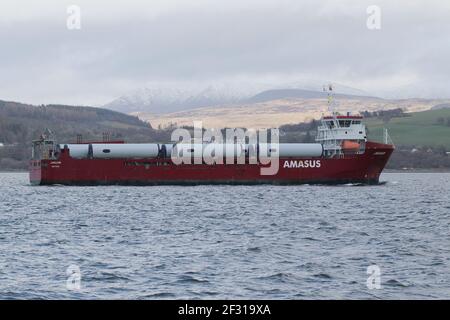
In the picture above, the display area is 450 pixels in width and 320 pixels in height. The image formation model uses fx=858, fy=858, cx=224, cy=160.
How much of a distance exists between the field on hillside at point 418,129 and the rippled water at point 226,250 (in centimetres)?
11641

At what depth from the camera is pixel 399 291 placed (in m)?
21.9

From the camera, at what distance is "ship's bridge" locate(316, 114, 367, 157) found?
268ft

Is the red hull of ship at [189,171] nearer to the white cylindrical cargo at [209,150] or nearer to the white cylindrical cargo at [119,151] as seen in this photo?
the white cylindrical cargo at [119,151]

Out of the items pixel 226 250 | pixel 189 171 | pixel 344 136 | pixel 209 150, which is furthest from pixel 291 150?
pixel 226 250

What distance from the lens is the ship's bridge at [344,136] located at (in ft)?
268

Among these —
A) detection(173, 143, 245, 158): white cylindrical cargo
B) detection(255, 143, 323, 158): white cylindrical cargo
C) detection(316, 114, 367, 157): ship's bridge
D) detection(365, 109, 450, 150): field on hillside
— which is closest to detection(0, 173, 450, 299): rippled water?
detection(173, 143, 245, 158): white cylindrical cargo

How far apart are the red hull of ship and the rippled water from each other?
26.7 meters

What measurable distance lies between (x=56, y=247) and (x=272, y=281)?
10.5 metres

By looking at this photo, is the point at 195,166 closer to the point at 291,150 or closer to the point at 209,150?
the point at 209,150

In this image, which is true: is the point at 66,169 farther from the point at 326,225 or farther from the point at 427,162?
the point at 427,162

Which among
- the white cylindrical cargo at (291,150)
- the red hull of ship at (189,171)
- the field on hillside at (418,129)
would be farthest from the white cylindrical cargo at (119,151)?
the field on hillside at (418,129)

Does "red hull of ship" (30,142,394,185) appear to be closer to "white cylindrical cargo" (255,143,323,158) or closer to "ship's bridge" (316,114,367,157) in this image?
"ship's bridge" (316,114,367,157)
